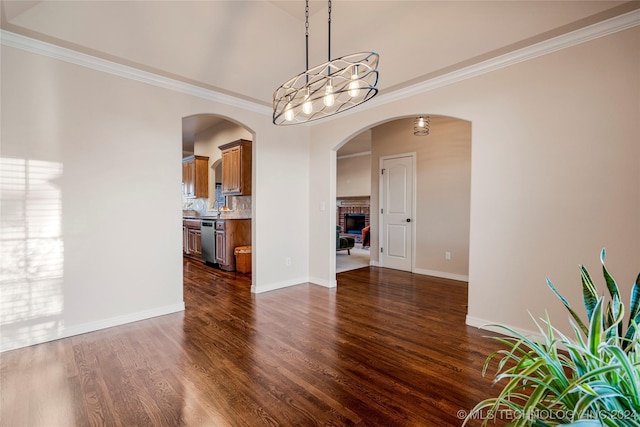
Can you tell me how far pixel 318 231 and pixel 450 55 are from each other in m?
2.87

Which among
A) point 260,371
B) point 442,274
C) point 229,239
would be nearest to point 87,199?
point 260,371

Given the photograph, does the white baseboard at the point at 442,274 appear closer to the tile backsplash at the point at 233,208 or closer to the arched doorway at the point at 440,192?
the arched doorway at the point at 440,192

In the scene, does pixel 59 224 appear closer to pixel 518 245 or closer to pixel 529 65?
pixel 518 245

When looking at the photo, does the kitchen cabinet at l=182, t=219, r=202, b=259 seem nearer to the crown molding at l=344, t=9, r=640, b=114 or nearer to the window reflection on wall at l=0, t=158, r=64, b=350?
the window reflection on wall at l=0, t=158, r=64, b=350

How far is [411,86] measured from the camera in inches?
133

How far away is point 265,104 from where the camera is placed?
13.3ft

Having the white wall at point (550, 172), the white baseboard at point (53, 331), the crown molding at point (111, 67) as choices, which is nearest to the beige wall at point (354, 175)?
the crown molding at point (111, 67)

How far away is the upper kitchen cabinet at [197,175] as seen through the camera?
708 cm

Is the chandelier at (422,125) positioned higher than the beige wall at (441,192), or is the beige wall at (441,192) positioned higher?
the chandelier at (422,125)

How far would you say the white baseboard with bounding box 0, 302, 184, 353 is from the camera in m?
2.48

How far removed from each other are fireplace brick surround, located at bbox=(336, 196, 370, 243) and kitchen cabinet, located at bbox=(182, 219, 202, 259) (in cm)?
495

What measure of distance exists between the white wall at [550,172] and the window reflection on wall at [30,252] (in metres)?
3.88

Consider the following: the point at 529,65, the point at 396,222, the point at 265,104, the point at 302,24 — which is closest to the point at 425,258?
the point at 396,222

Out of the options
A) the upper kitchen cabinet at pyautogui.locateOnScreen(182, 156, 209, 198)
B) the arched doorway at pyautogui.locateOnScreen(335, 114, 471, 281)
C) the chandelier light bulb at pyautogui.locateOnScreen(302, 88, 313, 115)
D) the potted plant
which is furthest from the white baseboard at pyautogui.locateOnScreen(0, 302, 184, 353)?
the upper kitchen cabinet at pyautogui.locateOnScreen(182, 156, 209, 198)
